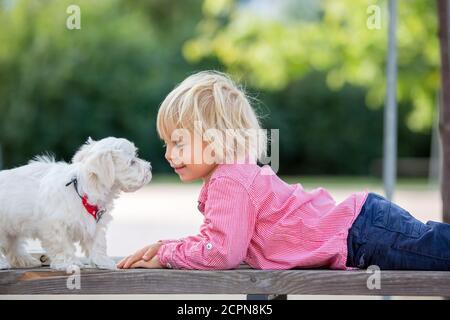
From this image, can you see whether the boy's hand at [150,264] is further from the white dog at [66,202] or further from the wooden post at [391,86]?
the wooden post at [391,86]

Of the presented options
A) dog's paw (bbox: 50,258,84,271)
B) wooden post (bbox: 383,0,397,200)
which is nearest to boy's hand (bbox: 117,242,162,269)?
dog's paw (bbox: 50,258,84,271)

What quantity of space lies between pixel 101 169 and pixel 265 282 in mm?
931

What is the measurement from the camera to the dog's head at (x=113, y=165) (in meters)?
3.38

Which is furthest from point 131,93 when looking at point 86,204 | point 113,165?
point 86,204

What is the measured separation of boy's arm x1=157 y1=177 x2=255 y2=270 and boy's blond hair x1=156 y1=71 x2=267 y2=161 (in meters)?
0.21

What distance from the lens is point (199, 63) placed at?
1303 inches

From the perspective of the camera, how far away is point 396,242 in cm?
323

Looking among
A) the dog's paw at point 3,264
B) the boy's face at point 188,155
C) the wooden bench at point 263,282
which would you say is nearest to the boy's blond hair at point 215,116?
the boy's face at point 188,155

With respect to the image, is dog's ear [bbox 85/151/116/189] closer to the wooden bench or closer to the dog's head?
the dog's head

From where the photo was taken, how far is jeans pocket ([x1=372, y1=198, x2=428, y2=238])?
3246 millimetres

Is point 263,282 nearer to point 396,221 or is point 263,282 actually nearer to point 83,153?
point 396,221

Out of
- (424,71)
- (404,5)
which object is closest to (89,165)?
(404,5)

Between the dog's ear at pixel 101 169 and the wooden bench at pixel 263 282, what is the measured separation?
1.69 ft

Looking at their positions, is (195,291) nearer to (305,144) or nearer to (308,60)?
(308,60)
